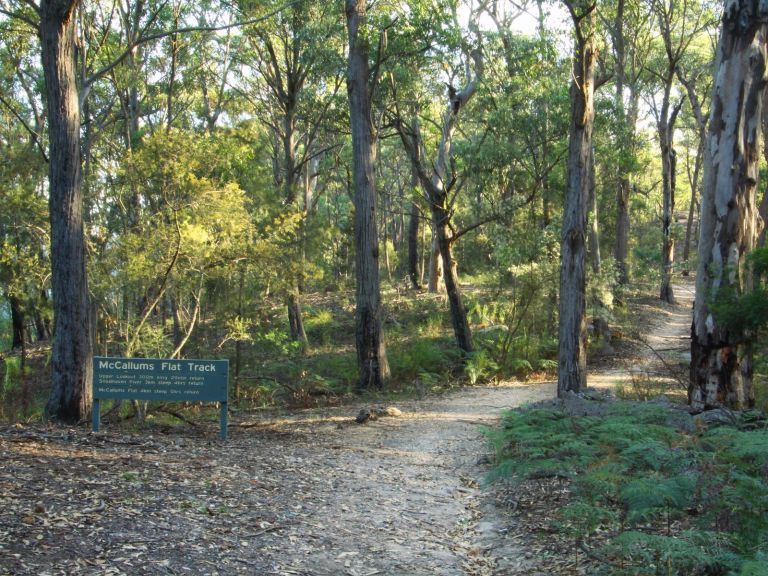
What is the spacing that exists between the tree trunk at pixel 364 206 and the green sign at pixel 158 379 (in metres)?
6.53

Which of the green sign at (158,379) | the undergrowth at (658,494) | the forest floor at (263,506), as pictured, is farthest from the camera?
the green sign at (158,379)

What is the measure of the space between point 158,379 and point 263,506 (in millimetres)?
3078

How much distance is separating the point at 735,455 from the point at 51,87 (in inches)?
357

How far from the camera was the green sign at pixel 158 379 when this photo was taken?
8680 mm

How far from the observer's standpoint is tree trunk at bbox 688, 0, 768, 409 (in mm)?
9664

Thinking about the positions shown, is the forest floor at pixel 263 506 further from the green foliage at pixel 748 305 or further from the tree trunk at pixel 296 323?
the tree trunk at pixel 296 323

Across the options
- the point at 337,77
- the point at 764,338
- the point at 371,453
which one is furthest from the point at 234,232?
the point at 337,77

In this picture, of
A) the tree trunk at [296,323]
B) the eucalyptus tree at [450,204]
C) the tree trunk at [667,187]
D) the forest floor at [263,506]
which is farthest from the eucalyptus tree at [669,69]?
the forest floor at [263,506]

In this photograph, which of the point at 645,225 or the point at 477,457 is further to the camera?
the point at 645,225

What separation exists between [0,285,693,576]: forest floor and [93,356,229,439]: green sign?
1.79 ft

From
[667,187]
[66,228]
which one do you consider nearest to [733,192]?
[66,228]

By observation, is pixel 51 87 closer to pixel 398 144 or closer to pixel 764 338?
pixel 764 338

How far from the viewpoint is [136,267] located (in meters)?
10.7

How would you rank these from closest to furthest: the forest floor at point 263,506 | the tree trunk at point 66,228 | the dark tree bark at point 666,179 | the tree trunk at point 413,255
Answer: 1. the forest floor at point 263,506
2. the tree trunk at point 66,228
3. the dark tree bark at point 666,179
4. the tree trunk at point 413,255
